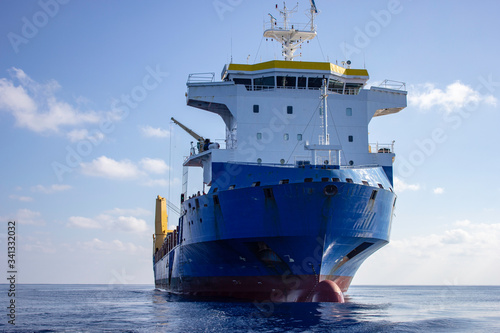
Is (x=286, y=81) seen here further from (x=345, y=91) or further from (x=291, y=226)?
(x=291, y=226)

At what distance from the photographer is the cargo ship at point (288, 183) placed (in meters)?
21.0

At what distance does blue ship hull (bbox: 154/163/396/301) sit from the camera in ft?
68.3

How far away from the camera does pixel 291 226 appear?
68.5 feet

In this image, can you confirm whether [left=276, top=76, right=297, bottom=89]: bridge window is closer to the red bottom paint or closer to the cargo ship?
the cargo ship

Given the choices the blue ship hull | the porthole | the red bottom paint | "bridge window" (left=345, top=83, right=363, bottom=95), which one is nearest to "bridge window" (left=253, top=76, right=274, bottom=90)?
"bridge window" (left=345, top=83, right=363, bottom=95)

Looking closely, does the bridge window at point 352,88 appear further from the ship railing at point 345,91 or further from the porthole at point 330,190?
the porthole at point 330,190

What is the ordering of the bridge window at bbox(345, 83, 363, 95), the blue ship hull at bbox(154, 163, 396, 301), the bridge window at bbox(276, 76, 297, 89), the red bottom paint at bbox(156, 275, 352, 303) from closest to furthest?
1. the blue ship hull at bbox(154, 163, 396, 301)
2. the red bottom paint at bbox(156, 275, 352, 303)
3. the bridge window at bbox(276, 76, 297, 89)
4. the bridge window at bbox(345, 83, 363, 95)

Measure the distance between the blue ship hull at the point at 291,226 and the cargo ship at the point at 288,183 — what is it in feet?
0.14

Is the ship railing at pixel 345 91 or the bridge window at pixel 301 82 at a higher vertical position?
the bridge window at pixel 301 82

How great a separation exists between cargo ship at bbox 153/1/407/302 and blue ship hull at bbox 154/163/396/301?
0.14 feet

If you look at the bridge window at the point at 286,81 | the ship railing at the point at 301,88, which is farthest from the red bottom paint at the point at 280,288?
the bridge window at the point at 286,81

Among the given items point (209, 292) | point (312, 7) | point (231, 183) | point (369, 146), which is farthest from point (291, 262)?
point (312, 7)

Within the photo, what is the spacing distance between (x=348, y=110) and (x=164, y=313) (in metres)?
12.7

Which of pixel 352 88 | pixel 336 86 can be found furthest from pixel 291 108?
pixel 352 88
